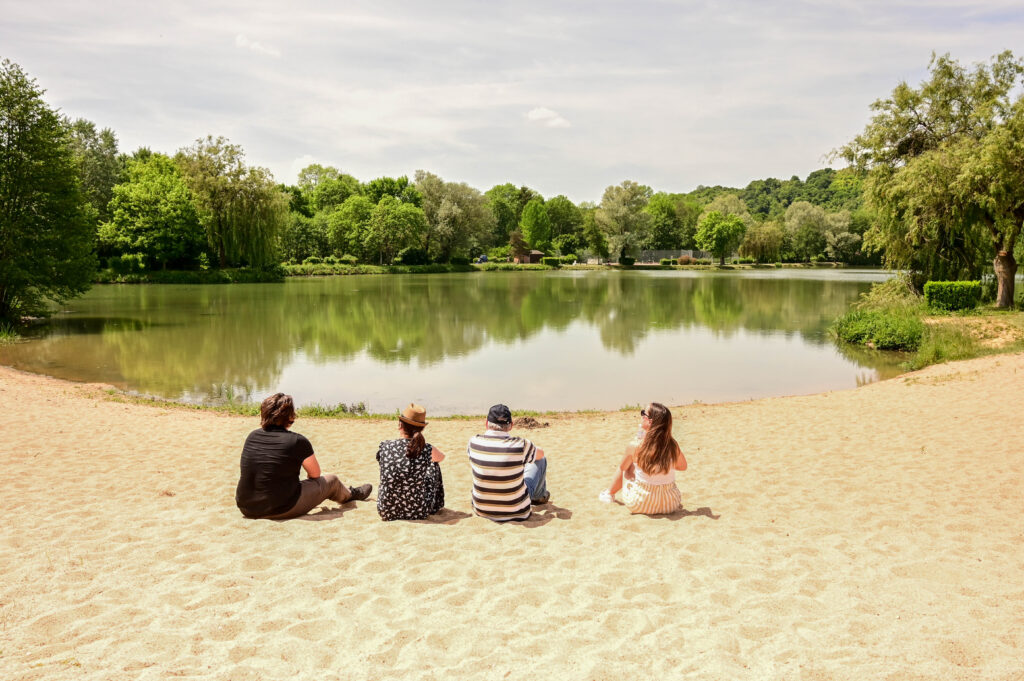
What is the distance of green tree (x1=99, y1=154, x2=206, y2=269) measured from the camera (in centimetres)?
5366

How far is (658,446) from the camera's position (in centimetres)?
593

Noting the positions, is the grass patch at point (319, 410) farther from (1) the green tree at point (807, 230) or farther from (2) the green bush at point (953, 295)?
(1) the green tree at point (807, 230)

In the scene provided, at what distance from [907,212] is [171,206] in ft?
179

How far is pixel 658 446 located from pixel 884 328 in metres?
18.7

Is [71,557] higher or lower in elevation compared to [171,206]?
lower

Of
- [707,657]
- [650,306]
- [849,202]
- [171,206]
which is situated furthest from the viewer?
[849,202]

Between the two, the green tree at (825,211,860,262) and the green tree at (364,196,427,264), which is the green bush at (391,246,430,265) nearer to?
the green tree at (364,196,427,264)

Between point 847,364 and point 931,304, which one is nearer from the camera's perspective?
point 847,364

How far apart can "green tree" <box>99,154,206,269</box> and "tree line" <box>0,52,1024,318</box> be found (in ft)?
0.51

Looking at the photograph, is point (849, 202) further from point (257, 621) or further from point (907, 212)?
point (257, 621)

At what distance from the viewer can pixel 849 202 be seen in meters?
118

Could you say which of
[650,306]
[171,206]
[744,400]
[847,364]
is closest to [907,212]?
[847,364]

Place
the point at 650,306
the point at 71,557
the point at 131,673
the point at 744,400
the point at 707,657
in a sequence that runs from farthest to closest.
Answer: the point at 650,306 → the point at 744,400 → the point at 71,557 → the point at 707,657 → the point at 131,673

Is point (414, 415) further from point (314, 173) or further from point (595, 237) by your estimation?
point (314, 173)
